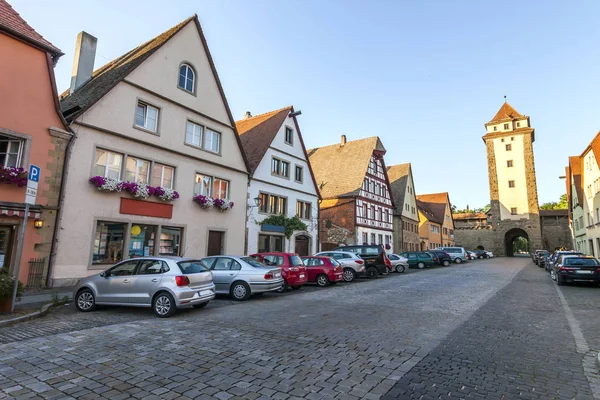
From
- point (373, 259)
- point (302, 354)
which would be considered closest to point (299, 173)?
point (373, 259)

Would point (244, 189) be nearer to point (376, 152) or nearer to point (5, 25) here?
point (5, 25)

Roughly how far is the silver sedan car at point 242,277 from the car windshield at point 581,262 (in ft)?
48.3

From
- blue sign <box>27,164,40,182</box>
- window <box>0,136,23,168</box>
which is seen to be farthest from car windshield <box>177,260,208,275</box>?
window <box>0,136,23,168</box>

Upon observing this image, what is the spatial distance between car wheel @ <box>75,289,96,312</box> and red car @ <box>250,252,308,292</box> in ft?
20.9

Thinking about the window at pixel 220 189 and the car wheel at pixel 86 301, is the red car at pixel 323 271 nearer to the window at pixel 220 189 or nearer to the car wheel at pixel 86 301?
the window at pixel 220 189

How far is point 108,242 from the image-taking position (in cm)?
1506

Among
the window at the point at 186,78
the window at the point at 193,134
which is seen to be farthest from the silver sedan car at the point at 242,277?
the window at the point at 186,78

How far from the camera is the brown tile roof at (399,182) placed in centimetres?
4711

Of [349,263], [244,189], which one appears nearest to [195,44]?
[244,189]

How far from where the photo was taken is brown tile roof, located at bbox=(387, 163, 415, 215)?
47112mm

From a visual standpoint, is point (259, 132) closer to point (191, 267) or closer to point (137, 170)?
point (137, 170)

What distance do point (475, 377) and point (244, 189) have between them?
1851cm

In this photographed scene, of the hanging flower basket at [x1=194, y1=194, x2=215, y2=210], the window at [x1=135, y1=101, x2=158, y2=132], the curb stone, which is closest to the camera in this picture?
the curb stone

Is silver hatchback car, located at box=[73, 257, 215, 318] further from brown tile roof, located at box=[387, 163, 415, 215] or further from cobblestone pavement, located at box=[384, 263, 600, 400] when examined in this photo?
brown tile roof, located at box=[387, 163, 415, 215]
